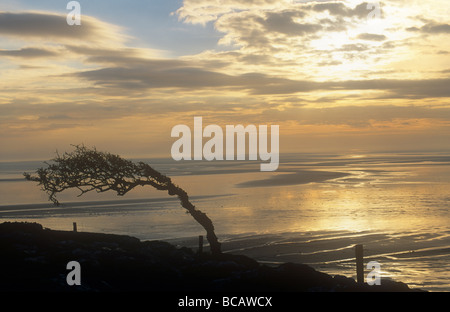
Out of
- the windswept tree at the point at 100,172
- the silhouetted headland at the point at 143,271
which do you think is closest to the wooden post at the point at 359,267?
the silhouetted headland at the point at 143,271

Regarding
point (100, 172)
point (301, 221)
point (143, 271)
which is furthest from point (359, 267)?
point (301, 221)

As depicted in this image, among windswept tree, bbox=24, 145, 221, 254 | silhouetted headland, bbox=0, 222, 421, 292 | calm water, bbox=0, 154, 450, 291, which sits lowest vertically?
calm water, bbox=0, 154, 450, 291

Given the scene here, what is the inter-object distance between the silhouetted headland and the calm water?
762 cm

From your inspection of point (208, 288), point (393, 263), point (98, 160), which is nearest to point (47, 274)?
point (208, 288)

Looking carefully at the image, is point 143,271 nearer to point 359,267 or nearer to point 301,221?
point 359,267

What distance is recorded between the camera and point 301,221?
4928cm

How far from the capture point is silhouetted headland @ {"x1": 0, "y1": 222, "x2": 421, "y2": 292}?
837 inches

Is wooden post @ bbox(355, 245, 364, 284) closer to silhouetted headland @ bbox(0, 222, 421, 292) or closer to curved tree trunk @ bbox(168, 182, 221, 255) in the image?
silhouetted headland @ bbox(0, 222, 421, 292)

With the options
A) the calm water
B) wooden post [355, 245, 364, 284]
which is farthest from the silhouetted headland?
the calm water

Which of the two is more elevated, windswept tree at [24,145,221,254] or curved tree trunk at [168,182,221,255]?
windswept tree at [24,145,221,254]
